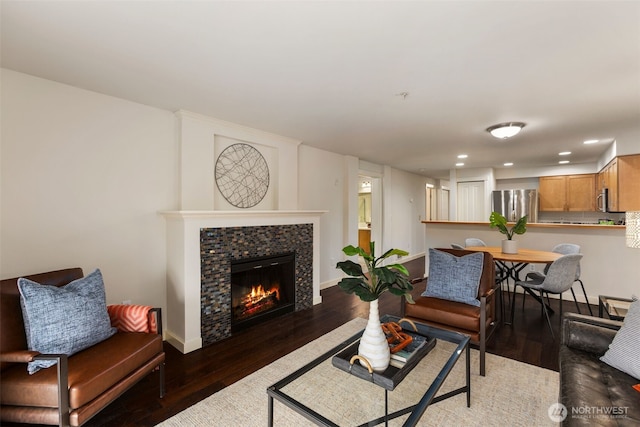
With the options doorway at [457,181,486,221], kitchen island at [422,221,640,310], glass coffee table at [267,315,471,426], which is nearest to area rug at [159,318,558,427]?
glass coffee table at [267,315,471,426]

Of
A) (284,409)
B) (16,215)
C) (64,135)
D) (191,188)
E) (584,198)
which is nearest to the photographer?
(284,409)

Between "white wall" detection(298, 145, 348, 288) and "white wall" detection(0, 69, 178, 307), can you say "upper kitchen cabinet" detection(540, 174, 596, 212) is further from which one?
"white wall" detection(0, 69, 178, 307)

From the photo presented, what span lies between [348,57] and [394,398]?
241 cm

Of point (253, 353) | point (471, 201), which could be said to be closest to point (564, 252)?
point (471, 201)

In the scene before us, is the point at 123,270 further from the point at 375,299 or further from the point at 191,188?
the point at 375,299

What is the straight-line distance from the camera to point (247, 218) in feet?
10.8

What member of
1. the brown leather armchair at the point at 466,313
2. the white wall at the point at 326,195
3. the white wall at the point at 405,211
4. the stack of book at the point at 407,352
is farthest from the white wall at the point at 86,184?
the white wall at the point at 405,211

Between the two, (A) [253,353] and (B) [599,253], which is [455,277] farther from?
(B) [599,253]

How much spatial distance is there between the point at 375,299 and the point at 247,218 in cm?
200

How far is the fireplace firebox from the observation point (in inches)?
129

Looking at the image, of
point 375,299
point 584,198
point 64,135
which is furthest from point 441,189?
point 64,135

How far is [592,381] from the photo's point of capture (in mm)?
1557

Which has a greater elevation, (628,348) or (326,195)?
(326,195)

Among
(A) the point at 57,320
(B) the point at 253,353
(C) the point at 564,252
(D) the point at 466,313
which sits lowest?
(B) the point at 253,353
